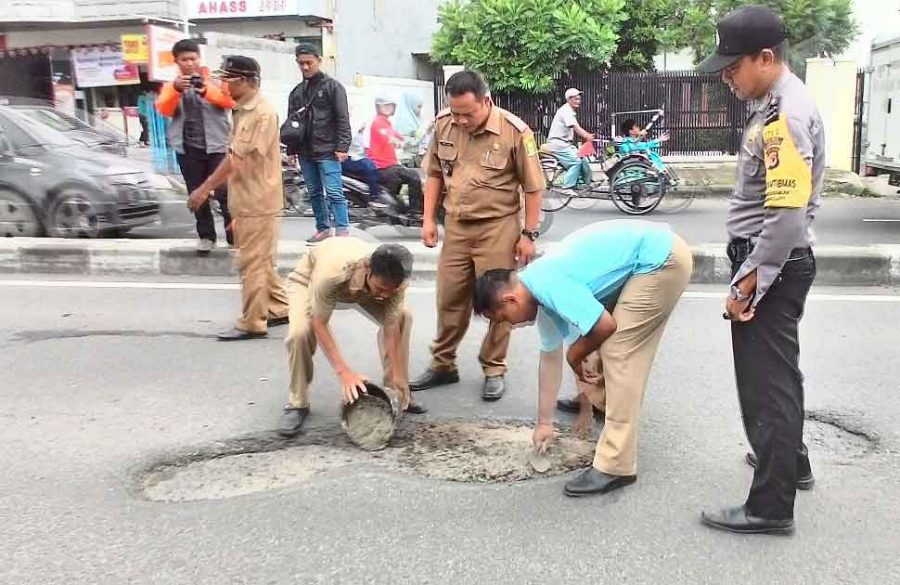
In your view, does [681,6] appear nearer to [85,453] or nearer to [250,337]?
[250,337]

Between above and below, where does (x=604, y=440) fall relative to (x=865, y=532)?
above

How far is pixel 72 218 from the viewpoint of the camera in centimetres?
798

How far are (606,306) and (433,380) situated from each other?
4.94 ft

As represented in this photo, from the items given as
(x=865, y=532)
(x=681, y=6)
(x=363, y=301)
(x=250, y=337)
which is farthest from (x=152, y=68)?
(x=681, y=6)

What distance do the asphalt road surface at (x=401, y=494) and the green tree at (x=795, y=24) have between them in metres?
15.4

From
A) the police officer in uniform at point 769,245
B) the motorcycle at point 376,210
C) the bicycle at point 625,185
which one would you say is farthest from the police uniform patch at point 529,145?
the bicycle at point 625,185

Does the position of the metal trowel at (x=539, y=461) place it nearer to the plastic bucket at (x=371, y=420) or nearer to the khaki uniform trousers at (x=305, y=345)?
the plastic bucket at (x=371, y=420)

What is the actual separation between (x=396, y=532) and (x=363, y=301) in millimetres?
1089

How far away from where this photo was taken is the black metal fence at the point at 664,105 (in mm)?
16688

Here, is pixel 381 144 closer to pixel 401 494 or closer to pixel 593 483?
pixel 401 494

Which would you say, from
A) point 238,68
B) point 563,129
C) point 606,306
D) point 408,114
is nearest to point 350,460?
point 606,306

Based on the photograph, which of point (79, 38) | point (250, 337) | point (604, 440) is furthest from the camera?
point (79, 38)

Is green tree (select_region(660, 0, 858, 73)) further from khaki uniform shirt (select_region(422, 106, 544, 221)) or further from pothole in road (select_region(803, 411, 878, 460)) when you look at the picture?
pothole in road (select_region(803, 411, 878, 460))

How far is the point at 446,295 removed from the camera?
429cm
